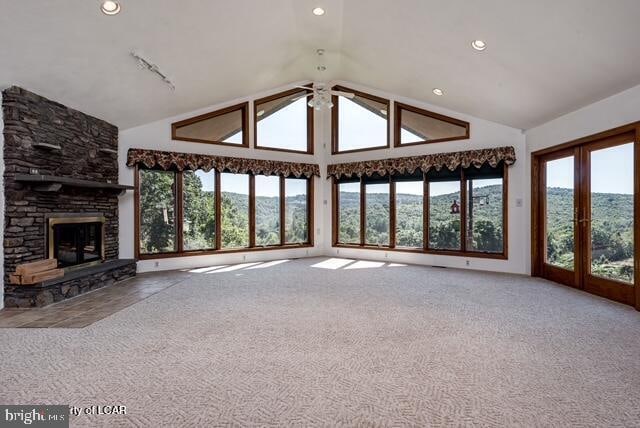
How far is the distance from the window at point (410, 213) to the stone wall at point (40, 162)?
18.9 ft

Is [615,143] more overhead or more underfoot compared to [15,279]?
more overhead

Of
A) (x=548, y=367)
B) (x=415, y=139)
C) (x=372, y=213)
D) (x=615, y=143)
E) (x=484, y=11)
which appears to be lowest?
(x=548, y=367)

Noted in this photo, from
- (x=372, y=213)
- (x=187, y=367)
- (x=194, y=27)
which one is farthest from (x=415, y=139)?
A: (x=187, y=367)

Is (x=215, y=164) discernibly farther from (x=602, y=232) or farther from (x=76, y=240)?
(x=602, y=232)

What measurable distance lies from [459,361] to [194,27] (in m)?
4.66

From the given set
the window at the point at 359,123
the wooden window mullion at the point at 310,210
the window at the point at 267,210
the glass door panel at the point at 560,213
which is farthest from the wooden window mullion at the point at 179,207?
the glass door panel at the point at 560,213

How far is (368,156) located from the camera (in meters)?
8.09

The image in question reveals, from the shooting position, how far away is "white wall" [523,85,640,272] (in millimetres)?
4156

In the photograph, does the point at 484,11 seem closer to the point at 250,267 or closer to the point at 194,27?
the point at 194,27

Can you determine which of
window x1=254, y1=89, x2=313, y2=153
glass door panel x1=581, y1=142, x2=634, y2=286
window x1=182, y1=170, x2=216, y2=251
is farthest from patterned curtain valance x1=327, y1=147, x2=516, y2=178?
window x1=182, y1=170, x2=216, y2=251

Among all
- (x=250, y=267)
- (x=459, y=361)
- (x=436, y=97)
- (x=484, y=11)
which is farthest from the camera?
(x=250, y=267)

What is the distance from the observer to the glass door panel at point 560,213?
531 cm

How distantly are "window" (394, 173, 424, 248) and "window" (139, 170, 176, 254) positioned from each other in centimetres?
475

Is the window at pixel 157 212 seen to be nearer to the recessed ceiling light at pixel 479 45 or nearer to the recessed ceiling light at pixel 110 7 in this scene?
the recessed ceiling light at pixel 110 7
